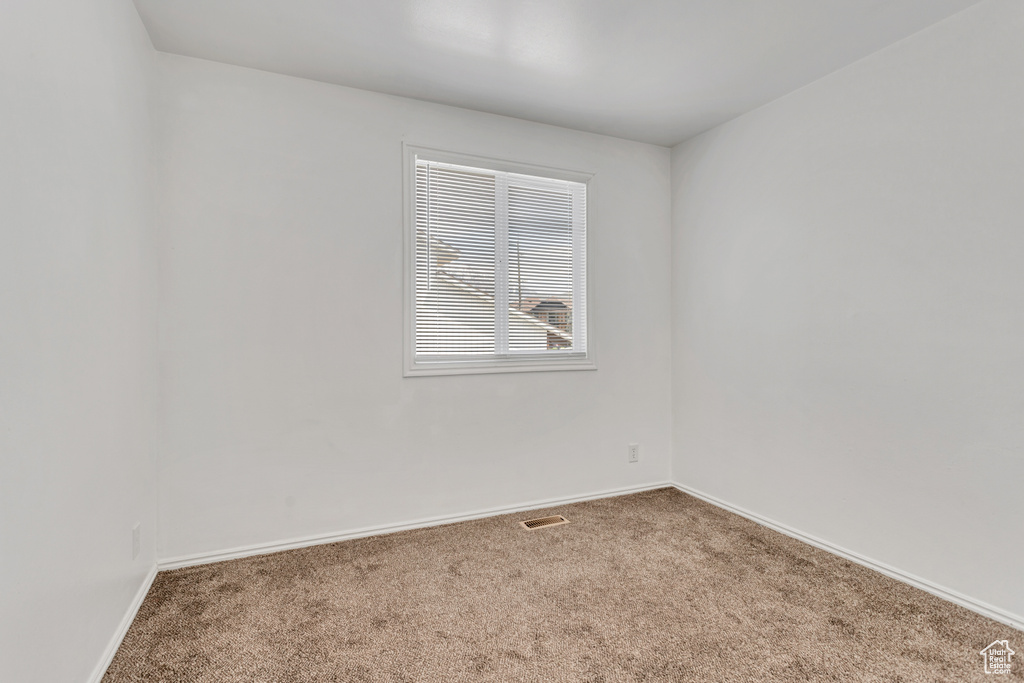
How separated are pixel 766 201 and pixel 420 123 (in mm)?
2152

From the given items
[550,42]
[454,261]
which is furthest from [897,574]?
[550,42]

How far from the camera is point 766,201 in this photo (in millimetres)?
2986

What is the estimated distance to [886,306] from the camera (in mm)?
2371

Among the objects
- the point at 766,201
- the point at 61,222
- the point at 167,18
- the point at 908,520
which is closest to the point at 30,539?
the point at 61,222

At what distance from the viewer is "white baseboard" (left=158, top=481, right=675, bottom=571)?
2.48m

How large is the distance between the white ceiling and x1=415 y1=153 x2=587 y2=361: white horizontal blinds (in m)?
0.52

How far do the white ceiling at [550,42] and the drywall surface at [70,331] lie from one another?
55 cm

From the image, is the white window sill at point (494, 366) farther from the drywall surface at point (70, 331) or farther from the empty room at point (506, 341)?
the drywall surface at point (70, 331)

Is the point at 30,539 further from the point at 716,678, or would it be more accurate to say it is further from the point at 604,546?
the point at 604,546

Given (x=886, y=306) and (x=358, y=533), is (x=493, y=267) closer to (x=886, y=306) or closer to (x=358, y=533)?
(x=358, y=533)

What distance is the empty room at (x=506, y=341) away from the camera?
65.1 inches

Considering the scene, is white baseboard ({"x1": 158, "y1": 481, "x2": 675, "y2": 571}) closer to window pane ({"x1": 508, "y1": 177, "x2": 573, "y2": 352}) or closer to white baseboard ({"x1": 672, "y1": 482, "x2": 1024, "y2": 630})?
white baseboard ({"x1": 672, "y1": 482, "x2": 1024, "y2": 630})
